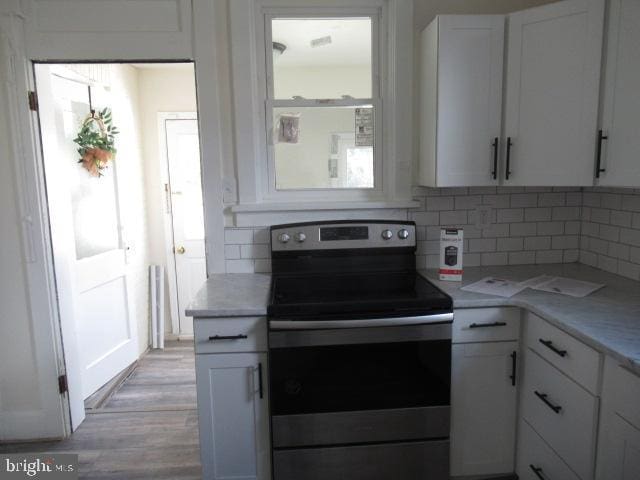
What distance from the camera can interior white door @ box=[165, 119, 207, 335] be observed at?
140 inches

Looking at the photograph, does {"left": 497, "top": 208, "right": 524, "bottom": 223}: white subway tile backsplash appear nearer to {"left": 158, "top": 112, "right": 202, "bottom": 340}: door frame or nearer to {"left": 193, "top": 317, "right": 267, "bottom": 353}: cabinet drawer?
{"left": 193, "top": 317, "right": 267, "bottom": 353}: cabinet drawer

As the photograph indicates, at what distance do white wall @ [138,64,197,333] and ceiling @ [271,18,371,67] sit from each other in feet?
5.24

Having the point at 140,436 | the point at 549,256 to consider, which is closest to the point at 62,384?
the point at 140,436

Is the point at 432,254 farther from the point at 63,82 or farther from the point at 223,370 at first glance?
the point at 63,82

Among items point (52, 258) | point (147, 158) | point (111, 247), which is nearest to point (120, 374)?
point (111, 247)

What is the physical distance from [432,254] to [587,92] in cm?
102

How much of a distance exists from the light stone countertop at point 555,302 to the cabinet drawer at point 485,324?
39 mm

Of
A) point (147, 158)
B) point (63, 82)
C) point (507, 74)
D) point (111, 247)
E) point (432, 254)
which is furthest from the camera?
point (147, 158)

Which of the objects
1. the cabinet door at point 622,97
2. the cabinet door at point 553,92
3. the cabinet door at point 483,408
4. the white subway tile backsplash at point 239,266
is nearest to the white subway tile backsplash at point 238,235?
the white subway tile backsplash at point 239,266

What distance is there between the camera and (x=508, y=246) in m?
2.28

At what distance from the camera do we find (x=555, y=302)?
5.37ft

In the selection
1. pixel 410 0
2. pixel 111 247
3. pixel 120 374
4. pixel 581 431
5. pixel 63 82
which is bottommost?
pixel 120 374

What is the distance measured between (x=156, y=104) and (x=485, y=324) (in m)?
3.15

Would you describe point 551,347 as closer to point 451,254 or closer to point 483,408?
point 483,408
